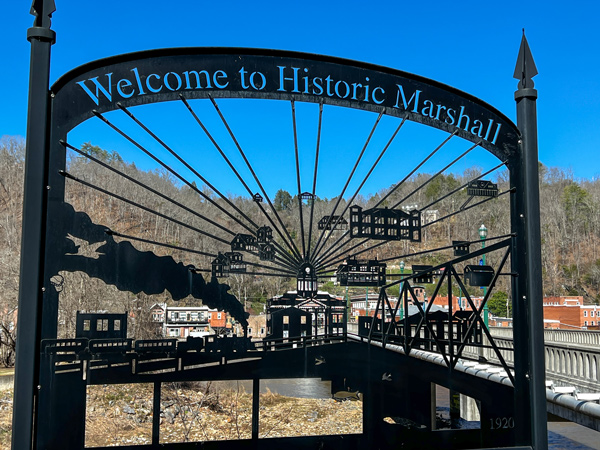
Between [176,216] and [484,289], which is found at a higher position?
[176,216]

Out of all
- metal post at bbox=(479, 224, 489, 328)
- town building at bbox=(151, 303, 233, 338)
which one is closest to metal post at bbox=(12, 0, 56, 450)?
town building at bbox=(151, 303, 233, 338)

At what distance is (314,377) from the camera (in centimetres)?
385

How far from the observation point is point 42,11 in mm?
3238

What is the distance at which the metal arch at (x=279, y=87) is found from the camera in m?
3.46

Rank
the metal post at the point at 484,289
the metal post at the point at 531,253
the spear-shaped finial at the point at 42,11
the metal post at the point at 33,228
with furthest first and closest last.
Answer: the metal post at the point at 484,289 < the metal post at the point at 531,253 < the spear-shaped finial at the point at 42,11 < the metal post at the point at 33,228

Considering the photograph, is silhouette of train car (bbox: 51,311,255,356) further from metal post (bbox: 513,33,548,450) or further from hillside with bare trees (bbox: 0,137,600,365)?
metal post (bbox: 513,33,548,450)

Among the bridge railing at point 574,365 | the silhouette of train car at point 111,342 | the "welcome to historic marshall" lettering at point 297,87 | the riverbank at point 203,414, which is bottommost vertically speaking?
the bridge railing at point 574,365

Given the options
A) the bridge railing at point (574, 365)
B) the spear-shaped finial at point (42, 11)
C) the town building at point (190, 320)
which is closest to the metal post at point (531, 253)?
the town building at point (190, 320)

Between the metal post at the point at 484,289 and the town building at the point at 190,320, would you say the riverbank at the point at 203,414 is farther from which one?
the metal post at the point at 484,289

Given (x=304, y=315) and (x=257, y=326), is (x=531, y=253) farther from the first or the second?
(x=257, y=326)

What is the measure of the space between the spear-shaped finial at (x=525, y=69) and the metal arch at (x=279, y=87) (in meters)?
0.27

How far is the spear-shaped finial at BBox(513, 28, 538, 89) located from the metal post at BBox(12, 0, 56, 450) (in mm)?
2980

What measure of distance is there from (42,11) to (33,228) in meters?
1.22

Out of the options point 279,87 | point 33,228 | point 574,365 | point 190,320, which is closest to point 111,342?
point 190,320
